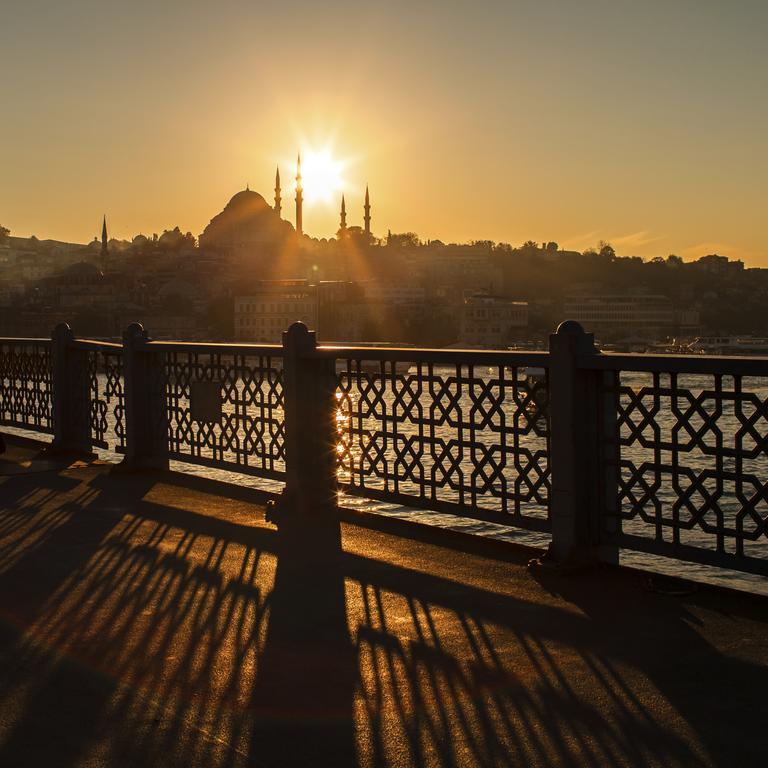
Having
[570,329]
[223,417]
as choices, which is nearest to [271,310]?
[223,417]

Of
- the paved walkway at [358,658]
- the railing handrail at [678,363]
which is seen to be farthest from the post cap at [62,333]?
the railing handrail at [678,363]

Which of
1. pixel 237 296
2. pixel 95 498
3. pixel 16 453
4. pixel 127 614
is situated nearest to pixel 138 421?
pixel 95 498

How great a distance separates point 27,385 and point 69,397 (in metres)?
0.94

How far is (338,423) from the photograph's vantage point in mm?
7000

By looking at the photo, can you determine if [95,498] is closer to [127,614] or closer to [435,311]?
[127,614]

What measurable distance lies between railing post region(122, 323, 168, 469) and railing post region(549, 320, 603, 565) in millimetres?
4225

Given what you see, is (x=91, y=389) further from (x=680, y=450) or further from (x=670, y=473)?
(x=680, y=450)

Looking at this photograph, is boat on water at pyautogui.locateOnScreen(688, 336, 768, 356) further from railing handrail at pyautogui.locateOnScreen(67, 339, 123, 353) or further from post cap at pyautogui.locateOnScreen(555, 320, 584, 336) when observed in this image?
Result: post cap at pyautogui.locateOnScreen(555, 320, 584, 336)

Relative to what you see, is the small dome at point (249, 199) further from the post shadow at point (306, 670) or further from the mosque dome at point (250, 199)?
the post shadow at point (306, 670)

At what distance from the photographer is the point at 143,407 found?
8883 mm

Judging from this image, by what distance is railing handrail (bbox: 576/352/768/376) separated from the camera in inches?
175

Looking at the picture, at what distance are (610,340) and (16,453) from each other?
13958 cm

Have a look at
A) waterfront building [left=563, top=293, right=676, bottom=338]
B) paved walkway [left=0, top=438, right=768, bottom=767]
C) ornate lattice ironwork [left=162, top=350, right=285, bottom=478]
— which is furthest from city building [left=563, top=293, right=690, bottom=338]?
paved walkway [left=0, top=438, right=768, bottom=767]

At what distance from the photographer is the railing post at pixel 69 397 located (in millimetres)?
9891
